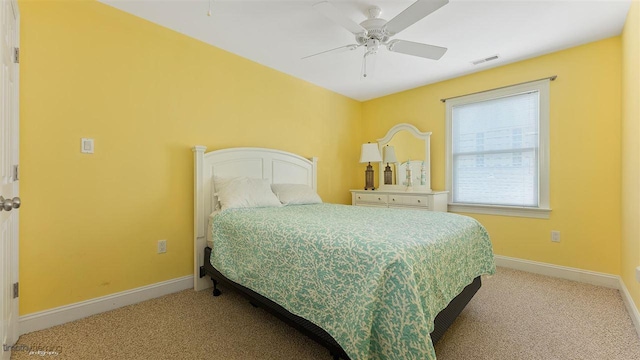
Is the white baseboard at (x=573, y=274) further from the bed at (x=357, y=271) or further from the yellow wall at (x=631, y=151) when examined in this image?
the bed at (x=357, y=271)

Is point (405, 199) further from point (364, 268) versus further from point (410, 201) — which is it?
point (364, 268)

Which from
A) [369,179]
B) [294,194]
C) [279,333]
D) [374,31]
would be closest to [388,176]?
[369,179]

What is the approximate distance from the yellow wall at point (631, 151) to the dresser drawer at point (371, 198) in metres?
2.23

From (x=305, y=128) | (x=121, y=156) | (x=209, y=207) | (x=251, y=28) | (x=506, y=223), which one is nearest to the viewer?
(x=121, y=156)

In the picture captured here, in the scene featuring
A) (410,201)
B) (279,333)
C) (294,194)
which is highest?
(294,194)

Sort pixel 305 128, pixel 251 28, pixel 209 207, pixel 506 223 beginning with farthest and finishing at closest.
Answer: pixel 305 128
pixel 506 223
pixel 209 207
pixel 251 28

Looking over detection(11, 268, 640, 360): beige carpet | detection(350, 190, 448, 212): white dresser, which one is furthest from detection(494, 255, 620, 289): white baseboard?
detection(350, 190, 448, 212): white dresser

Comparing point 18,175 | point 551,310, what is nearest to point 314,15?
point 18,175

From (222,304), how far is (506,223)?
3.20 meters

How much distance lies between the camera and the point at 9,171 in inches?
59.5

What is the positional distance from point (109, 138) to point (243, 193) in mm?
1125

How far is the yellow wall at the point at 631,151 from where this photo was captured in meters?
1.88

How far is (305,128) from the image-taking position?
3.73 m

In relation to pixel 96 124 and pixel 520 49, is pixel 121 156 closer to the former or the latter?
pixel 96 124
